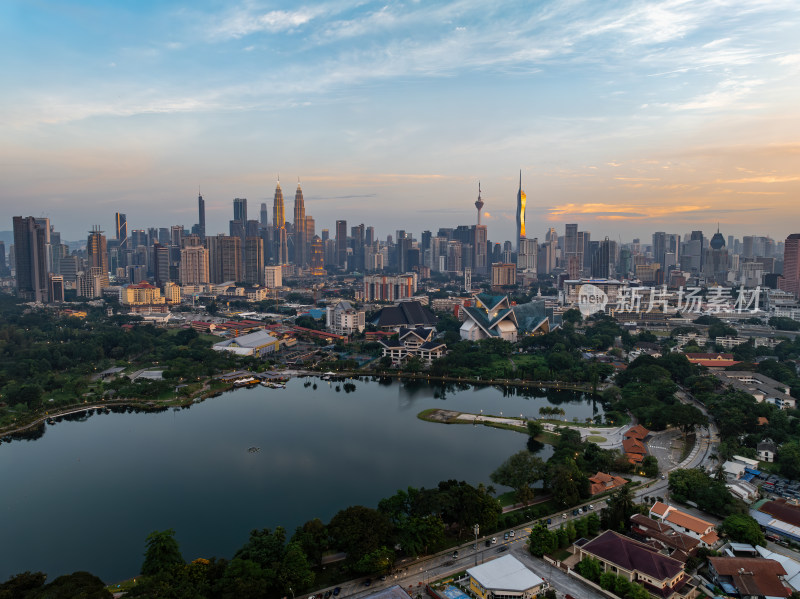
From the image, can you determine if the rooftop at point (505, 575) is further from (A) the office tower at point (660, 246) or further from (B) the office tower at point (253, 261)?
(A) the office tower at point (660, 246)

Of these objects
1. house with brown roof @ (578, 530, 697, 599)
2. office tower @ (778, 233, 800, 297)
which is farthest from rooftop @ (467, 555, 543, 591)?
office tower @ (778, 233, 800, 297)

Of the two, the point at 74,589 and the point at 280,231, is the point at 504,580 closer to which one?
the point at 74,589

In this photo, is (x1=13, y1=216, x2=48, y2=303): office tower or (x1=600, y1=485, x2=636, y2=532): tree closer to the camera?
(x1=600, y1=485, x2=636, y2=532): tree

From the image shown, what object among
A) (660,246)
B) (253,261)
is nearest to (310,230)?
(253,261)

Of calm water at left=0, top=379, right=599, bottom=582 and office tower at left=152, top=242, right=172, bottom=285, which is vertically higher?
office tower at left=152, top=242, right=172, bottom=285

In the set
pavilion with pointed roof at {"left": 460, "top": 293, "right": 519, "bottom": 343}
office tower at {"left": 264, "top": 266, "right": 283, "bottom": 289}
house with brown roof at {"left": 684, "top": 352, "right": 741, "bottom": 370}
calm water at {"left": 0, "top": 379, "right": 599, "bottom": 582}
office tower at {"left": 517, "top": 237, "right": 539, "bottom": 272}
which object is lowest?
calm water at {"left": 0, "top": 379, "right": 599, "bottom": 582}

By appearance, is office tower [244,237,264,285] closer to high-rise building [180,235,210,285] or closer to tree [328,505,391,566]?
high-rise building [180,235,210,285]

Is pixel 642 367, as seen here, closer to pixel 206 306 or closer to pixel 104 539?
pixel 104 539

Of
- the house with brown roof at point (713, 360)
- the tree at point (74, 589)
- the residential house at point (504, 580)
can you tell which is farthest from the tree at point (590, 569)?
the house with brown roof at point (713, 360)
